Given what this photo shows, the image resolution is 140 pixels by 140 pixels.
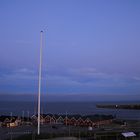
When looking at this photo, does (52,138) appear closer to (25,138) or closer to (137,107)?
(25,138)

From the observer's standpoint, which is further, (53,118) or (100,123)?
(53,118)

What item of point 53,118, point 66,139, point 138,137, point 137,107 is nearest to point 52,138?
point 66,139

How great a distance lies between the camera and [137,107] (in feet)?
375

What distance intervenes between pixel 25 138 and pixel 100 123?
2843 cm

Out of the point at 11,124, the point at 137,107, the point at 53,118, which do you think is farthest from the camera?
the point at 137,107

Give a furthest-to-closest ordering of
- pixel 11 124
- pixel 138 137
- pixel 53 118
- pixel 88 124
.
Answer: pixel 53 118 → pixel 88 124 → pixel 11 124 → pixel 138 137

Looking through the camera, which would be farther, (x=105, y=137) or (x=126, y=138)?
(x=105, y=137)

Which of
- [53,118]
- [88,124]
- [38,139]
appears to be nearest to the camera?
[38,139]

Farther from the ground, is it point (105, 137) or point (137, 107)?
point (137, 107)

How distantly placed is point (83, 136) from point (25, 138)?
720 cm

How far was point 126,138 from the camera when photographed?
112ft

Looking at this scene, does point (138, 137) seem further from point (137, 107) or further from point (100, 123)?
point (137, 107)

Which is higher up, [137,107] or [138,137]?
[137,107]

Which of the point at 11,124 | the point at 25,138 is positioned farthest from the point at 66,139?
the point at 11,124
